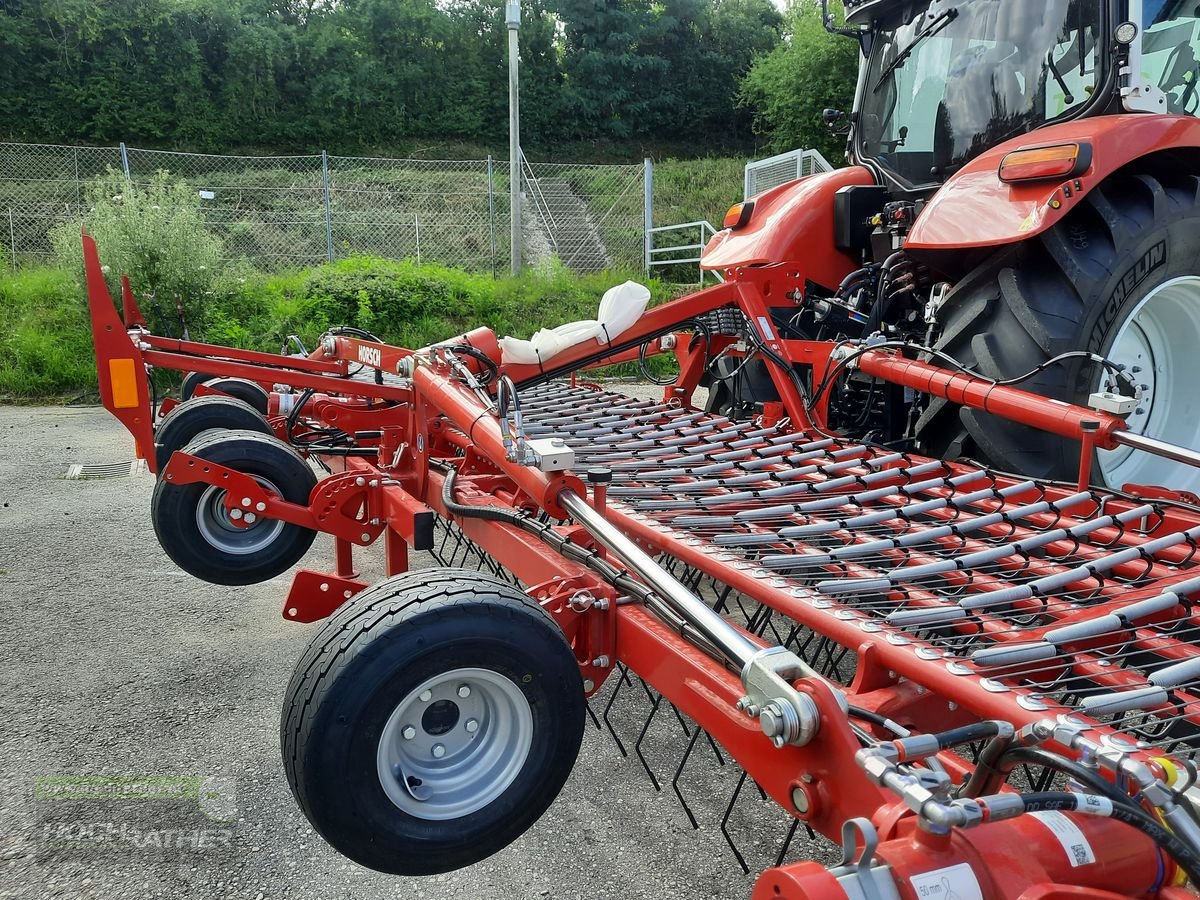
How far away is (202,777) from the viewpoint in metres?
2.03

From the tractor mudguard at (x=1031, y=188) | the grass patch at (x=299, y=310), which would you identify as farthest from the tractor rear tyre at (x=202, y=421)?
the grass patch at (x=299, y=310)

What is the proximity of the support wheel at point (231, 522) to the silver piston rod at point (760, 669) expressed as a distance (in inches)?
70.1

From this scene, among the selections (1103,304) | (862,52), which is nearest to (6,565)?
(1103,304)

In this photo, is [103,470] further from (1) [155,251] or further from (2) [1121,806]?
(2) [1121,806]

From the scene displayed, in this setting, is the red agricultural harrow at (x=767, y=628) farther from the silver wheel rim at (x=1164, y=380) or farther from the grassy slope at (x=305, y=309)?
the grassy slope at (x=305, y=309)

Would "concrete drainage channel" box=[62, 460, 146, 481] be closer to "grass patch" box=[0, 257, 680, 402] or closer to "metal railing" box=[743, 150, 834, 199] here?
"grass patch" box=[0, 257, 680, 402]

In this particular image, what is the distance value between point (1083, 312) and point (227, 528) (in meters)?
2.65

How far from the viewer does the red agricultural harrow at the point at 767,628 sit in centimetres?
89

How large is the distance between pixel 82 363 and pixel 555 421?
6064 mm

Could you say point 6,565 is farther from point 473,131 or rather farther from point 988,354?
point 473,131

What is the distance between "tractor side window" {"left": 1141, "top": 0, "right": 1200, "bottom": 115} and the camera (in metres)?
3.21

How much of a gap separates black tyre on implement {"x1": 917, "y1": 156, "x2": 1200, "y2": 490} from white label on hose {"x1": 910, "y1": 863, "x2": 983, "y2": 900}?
1870 mm

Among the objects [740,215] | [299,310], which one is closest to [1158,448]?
[740,215]

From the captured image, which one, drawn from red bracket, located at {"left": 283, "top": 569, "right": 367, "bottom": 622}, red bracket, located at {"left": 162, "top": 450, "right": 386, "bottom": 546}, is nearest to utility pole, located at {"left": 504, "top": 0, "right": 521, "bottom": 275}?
red bracket, located at {"left": 162, "top": 450, "right": 386, "bottom": 546}
